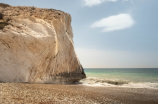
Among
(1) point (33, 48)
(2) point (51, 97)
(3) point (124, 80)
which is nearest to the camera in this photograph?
(2) point (51, 97)

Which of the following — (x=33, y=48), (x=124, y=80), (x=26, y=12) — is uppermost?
(x=26, y=12)

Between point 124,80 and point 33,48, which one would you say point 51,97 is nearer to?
point 33,48

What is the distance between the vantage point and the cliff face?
39.0ft

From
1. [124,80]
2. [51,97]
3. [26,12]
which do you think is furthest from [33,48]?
[124,80]

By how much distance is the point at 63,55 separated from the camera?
1720 cm

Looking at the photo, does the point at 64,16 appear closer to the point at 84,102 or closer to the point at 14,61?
the point at 14,61

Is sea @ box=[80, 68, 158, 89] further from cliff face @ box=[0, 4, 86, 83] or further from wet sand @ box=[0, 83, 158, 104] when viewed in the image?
wet sand @ box=[0, 83, 158, 104]

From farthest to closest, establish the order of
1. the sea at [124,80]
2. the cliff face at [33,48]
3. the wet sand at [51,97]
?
the sea at [124,80]
the cliff face at [33,48]
the wet sand at [51,97]

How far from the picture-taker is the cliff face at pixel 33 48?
11.9m

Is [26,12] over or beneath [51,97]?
over

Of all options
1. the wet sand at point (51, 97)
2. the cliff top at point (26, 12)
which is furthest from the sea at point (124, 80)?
the cliff top at point (26, 12)

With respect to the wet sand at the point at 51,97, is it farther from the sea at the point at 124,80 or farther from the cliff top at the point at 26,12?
the sea at the point at 124,80

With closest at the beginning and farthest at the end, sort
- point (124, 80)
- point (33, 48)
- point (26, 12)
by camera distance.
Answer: point (33, 48)
point (26, 12)
point (124, 80)

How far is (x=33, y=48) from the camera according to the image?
12.9 metres
